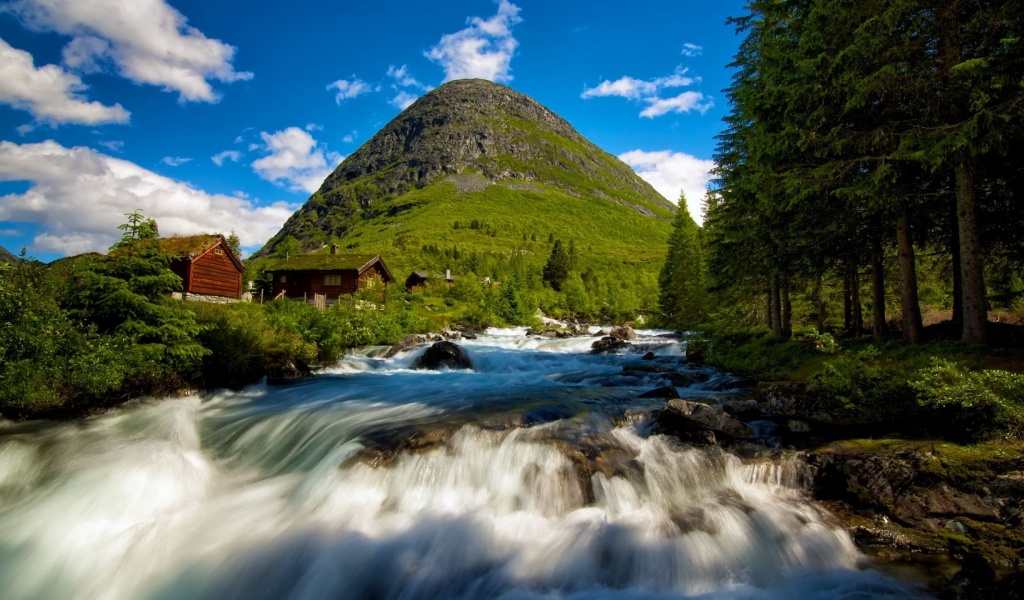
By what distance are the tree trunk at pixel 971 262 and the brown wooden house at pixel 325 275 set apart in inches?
1677

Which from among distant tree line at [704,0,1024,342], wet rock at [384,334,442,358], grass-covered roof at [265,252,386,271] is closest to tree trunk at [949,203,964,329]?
distant tree line at [704,0,1024,342]

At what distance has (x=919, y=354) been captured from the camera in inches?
413

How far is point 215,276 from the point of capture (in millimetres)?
36500

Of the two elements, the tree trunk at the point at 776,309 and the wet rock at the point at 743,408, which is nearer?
the wet rock at the point at 743,408

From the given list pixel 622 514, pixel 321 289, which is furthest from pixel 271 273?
pixel 622 514

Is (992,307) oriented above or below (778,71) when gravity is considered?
below

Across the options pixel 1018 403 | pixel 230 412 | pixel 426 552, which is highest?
A: pixel 1018 403

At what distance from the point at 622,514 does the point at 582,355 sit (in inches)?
→ 802

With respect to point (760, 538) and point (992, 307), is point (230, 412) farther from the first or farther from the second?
point (992, 307)

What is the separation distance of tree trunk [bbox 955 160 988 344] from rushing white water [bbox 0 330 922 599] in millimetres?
7133

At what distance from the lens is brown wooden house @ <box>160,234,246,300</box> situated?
112 feet

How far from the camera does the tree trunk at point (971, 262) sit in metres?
10.5

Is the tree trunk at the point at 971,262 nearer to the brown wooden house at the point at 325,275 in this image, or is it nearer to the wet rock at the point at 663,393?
the wet rock at the point at 663,393

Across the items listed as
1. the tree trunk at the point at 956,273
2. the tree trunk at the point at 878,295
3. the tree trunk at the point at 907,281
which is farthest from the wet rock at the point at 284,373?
the tree trunk at the point at 956,273
